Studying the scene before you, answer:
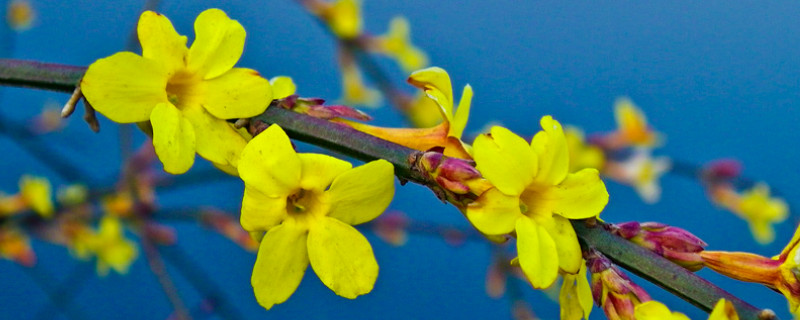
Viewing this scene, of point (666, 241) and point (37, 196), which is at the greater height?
point (666, 241)

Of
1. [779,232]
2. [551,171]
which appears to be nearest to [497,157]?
[551,171]

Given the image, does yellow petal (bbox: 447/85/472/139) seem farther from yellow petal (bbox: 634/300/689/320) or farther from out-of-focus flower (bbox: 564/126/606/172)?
out-of-focus flower (bbox: 564/126/606/172)

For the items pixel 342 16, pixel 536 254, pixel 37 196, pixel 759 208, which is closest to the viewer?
pixel 536 254

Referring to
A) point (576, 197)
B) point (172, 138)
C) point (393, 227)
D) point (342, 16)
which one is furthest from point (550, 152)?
point (393, 227)

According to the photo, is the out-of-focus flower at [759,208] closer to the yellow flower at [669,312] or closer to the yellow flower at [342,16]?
the yellow flower at [342,16]

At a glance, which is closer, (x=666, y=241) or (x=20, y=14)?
(x=666, y=241)

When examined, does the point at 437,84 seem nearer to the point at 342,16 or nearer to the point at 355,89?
the point at 342,16

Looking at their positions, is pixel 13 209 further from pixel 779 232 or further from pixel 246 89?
pixel 779 232

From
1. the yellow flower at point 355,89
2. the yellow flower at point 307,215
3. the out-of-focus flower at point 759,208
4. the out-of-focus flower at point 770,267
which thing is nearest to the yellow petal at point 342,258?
the yellow flower at point 307,215
